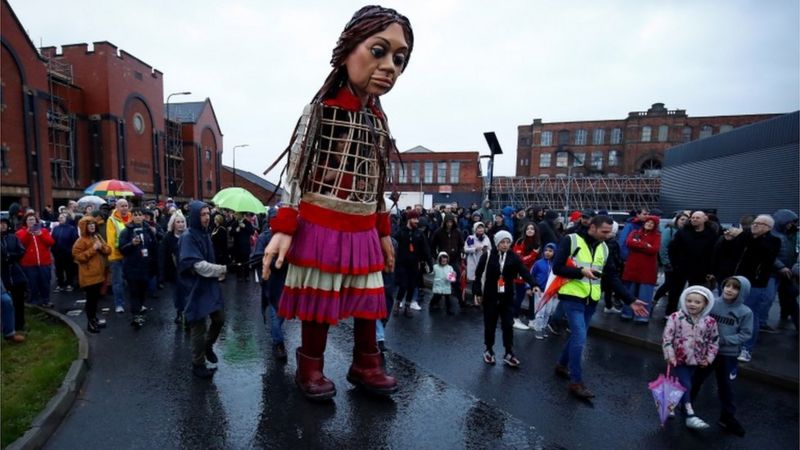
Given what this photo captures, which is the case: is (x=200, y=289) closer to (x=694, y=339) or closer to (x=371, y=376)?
(x=371, y=376)

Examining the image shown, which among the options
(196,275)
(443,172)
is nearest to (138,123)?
(196,275)

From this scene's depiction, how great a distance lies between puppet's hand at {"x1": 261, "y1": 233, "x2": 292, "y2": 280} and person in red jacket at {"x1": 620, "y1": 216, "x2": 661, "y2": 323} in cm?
561

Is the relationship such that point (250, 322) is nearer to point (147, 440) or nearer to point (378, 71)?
point (147, 440)

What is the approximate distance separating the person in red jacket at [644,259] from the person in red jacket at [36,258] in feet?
29.8

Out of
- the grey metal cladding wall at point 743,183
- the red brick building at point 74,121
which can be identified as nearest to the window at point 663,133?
the grey metal cladding wall at point 743,183

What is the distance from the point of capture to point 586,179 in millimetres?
A: 38500

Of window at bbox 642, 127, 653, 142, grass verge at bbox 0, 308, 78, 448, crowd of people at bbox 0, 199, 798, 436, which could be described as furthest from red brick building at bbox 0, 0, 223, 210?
window at bbox 642, 127, 653, 142

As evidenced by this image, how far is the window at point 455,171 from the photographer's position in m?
48.6

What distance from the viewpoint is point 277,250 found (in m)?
2.88

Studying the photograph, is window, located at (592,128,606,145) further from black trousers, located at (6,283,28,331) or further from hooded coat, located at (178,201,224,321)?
black trousers, located at (6,283,28,331)

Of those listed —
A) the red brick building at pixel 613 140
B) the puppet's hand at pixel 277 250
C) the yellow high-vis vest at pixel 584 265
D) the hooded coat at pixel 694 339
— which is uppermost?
the red brick building at pixel 613 140

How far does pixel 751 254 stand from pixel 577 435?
3.91 metres

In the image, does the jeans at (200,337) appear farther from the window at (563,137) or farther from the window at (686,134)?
the window at (686,134)

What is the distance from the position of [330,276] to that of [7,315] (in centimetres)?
437
